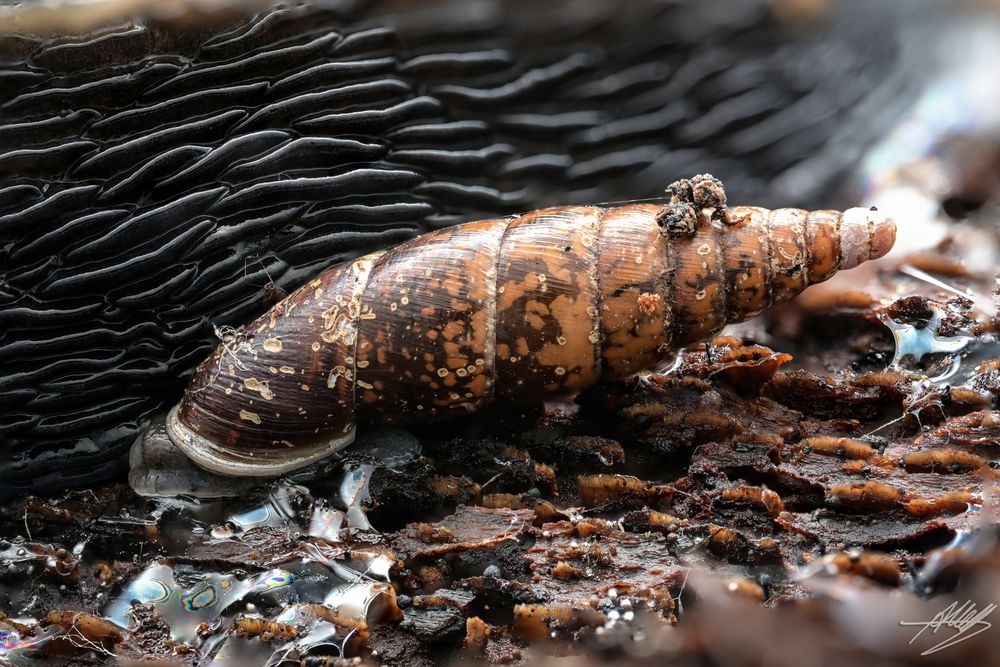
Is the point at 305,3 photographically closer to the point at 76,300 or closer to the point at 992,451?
the point at 76,300

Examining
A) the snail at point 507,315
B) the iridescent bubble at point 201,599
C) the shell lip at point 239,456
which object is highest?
the snail at point 507,315

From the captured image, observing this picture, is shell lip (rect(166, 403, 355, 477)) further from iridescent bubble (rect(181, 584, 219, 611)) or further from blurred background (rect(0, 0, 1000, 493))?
iridescent bubble (rect(181, 584, 219, 611))

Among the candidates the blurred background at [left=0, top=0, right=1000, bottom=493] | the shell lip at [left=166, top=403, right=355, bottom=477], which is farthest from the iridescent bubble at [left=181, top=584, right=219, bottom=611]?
the blurred background at [left=0, top=0, right=1000, bottom=493]

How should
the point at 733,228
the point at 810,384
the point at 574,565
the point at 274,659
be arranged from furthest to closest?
the point at 810,384, the point at 733,228, the point at 574,565, the point at 274,659

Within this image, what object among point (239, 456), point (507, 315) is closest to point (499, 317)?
point (507, 315)

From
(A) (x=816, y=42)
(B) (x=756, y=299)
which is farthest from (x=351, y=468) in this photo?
(A) (x=816, y=42)

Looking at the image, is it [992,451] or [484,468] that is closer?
[992,451]

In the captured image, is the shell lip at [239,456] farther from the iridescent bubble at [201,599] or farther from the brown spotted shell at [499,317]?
the iridescent bubble at [201,599]

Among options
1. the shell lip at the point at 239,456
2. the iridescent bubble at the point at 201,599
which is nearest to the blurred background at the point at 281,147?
the shell lip at the point at 239,456
